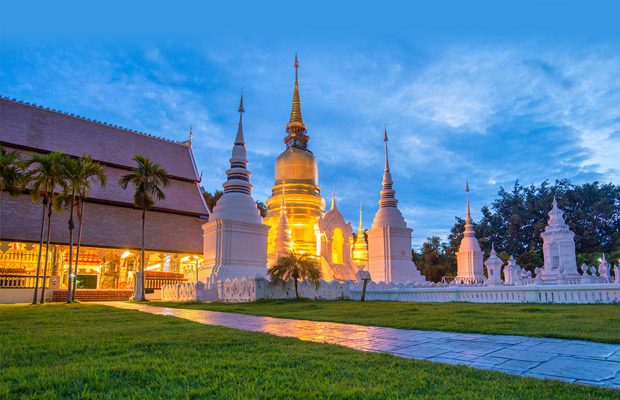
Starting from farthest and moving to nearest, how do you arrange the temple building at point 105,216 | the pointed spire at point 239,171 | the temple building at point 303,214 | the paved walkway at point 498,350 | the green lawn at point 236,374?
the temple building at point 303,214
the temple building at point 105,216
the pointed spire at point 239,171
the paved walkway at point 498,350
the green lawn at point 236,374

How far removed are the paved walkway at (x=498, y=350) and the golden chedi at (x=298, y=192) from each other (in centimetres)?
2155

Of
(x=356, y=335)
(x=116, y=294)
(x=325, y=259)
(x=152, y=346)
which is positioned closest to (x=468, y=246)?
(x=325, y=259)

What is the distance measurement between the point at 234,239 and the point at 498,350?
15932 millimetres

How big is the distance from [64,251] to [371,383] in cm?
2709

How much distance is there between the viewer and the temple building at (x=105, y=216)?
2433cm

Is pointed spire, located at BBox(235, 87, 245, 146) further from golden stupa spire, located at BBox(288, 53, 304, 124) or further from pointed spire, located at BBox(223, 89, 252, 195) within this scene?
golden stupa spire, located at BBox(288, 53, 304, 124)

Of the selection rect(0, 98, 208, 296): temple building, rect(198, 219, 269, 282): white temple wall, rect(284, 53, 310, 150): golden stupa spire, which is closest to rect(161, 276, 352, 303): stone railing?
rect(198, 219, 269, 282): white temple wall

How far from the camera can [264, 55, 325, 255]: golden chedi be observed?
95.6 ft

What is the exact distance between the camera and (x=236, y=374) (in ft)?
11.4

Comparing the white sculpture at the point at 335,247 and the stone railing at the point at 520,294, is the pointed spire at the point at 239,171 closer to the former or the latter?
the white sculpture at the point at 335,247

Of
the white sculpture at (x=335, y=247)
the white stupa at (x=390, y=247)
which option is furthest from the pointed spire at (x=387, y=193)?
the white sculpture at (x=335, y=247)

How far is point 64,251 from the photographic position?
1010 inches

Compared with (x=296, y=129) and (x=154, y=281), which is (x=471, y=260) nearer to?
(x=296, y=129)

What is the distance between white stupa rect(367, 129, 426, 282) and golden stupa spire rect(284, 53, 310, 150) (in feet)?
37.1
